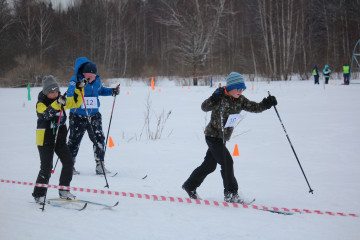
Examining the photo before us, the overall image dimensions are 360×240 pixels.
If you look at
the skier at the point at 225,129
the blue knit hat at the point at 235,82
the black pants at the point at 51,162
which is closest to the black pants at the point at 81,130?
the black pants at the point at 51,162

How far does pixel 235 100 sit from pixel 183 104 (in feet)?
36.6

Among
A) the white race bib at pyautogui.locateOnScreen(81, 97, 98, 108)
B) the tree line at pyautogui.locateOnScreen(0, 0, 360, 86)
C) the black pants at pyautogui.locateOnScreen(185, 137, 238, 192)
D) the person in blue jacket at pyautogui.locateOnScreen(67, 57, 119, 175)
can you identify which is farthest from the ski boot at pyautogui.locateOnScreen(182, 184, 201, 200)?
the tree line at pyautogui.locateOnScreen(0, 0, 360, 86)

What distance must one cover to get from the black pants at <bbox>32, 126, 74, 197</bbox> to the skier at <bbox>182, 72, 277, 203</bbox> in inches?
58.4

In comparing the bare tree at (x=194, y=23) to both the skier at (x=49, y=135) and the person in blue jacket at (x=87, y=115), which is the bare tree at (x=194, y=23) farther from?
the skier at (x=49, y=135)

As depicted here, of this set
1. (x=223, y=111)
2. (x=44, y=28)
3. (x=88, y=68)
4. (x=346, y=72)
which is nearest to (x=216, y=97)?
(x=223, y=111)

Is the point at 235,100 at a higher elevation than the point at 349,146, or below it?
higher

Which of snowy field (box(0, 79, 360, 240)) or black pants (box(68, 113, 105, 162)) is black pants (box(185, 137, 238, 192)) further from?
black pants (box(68, 113, 105, 162))

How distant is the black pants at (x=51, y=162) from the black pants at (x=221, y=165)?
4.81 feet

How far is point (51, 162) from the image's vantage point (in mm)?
3742

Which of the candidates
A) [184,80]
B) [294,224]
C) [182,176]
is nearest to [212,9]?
[184,80]

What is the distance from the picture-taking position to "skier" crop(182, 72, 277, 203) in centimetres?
367

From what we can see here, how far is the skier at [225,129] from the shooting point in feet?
12.0

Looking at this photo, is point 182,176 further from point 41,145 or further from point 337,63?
point 337,63

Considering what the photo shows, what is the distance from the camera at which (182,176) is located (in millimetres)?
→ 5074
